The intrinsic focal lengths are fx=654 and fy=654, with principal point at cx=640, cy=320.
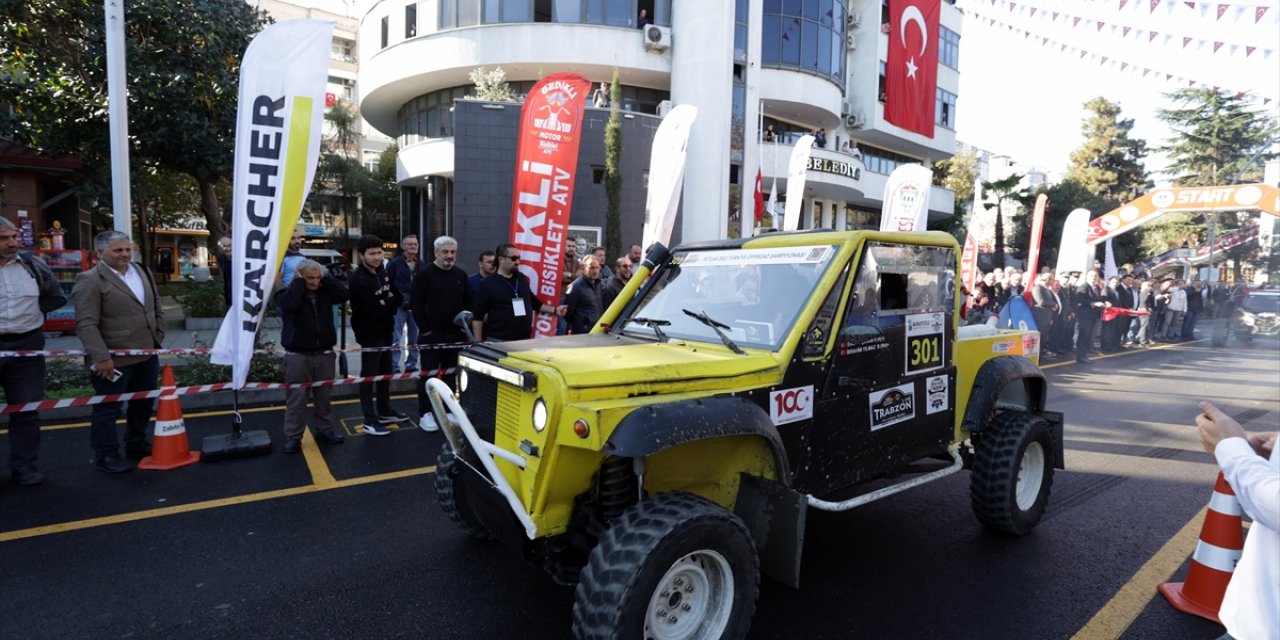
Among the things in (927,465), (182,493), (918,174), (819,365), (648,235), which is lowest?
(182,493)

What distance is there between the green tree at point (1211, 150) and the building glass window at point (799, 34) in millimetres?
32843

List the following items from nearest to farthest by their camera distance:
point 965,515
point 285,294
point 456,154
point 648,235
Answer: point 965,515, point 285,294, point 648,235, point 456,154

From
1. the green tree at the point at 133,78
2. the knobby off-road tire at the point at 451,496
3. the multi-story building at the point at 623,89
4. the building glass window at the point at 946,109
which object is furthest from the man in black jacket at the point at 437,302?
the building glass window at the point at 946,109

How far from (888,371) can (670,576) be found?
1810 mm

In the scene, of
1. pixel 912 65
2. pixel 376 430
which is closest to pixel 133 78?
pixel 376 430

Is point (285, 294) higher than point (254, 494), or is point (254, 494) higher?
point (285, 294)

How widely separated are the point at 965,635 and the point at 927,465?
1.40m

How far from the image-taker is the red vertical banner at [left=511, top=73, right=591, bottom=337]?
10.5m

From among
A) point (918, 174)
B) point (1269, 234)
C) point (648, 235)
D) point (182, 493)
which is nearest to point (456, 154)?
point (648, 235)

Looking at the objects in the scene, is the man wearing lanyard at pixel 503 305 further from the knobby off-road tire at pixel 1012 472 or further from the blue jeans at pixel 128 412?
the knobby off-road tire at pixel 1012 472

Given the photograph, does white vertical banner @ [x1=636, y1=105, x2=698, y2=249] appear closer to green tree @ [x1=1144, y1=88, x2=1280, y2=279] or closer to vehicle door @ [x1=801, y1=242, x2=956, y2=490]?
vehicle door @ [x1=801, y1=242, x2=956, y2=490]

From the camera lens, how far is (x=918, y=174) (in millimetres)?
13367

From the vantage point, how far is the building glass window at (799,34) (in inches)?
997

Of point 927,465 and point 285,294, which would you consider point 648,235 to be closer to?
point 285,294
